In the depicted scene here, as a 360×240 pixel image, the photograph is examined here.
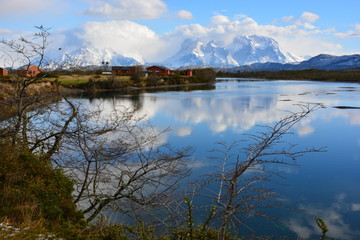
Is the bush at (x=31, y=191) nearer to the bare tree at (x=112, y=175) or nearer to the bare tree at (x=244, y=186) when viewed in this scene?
the bare tree at (x=112, y=175)

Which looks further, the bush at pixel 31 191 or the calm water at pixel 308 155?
the calm water at pixel 308 155

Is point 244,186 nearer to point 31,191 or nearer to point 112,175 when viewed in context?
point 112,175

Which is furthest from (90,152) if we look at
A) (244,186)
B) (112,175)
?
(244,186)

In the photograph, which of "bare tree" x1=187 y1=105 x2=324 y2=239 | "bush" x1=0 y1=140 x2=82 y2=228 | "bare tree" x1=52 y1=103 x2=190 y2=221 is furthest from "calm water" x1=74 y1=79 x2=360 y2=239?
"bush" x1=0 y1=140 x2=82 y2=228

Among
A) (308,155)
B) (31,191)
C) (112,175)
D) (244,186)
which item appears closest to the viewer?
(244,186)

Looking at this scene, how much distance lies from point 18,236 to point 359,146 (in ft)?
45.9

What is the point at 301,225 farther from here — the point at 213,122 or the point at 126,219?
the point at 213,122

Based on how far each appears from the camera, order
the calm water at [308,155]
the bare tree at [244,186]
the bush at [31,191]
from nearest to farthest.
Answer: the bare tree at [244,186], the bush at [31,191], the calm water at [308,155]

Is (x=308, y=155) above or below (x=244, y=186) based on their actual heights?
below

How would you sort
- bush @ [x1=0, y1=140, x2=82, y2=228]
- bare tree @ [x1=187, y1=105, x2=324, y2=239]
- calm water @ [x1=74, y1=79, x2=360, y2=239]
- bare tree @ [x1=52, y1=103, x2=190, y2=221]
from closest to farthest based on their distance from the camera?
bare tree @ [x1=187, y1=105, x2=324, y2=239] → bush @ [x1=0, y1=140, x2=82, y2=228] → bare tree @ [x1=52, y1=103, x2=190, y2=221] → calm water @ [x1=74, y1=79, x2=360, y2=239]

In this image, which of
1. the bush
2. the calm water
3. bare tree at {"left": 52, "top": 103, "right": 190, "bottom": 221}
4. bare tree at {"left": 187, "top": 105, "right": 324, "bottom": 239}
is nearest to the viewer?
bare tree at {"left": 187, "top": 105, "right": 324, "bottom": 239}

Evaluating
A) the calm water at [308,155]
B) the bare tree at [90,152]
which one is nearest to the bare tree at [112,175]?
the bare tree at [90,152]

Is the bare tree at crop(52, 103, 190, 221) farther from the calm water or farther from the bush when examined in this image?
the calm water

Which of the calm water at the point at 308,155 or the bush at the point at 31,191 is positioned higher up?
the bush at the point at 31,191
